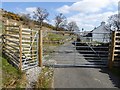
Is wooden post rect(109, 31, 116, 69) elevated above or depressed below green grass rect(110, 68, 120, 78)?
above

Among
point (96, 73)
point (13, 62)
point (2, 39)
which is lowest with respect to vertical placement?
point (96, 73)

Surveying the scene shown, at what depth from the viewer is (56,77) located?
884 cm

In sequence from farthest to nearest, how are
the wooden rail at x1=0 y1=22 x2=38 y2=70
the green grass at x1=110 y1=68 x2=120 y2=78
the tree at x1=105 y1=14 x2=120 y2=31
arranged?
the tree at x1=105 y1=14 x2=120 y2=31 → the green grass at x1=110 y1=68 x2=120 y2=78 → the wooden rail at x1=0 y1=22 x2=38 y2=70

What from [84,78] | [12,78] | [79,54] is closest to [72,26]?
[79,54]

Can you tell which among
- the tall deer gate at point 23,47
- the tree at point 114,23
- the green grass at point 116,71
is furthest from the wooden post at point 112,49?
the tree at point 114,23

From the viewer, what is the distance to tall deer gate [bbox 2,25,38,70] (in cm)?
925

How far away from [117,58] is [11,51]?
5.64m

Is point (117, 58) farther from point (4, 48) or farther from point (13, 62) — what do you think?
point (4, 48)

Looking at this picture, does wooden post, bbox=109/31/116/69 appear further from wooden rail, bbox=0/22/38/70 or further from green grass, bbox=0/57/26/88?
green grass, bbox=0/57/26/88

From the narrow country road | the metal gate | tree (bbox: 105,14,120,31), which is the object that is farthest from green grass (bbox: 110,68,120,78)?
tree (bbox: 105,14,120,31)

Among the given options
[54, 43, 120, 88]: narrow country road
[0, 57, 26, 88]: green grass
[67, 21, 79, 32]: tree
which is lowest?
[54, 43, 120, 88]: narrow country road

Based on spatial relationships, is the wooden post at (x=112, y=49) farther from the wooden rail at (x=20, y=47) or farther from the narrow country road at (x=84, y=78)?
the wooden rail at (x=20, y=47)

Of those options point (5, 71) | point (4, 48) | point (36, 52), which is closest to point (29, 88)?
point (5, 71)

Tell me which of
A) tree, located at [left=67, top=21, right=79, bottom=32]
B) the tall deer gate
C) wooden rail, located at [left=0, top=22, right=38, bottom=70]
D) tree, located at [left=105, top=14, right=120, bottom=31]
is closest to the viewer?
wooden rail, located at [left=0, top=22, right=38, bottom=70]
